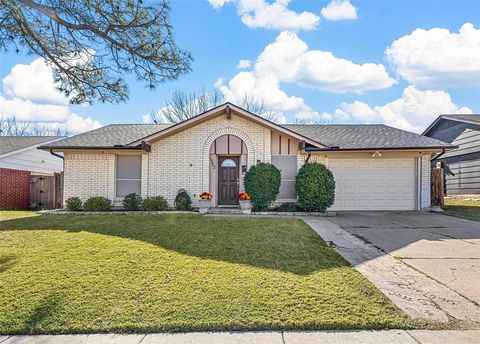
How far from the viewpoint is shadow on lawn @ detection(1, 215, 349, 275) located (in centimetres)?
558

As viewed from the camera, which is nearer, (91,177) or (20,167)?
(91,177)

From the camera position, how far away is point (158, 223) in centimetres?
904

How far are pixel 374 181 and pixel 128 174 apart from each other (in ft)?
36.7

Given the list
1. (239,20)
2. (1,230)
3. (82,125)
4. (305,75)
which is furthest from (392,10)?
(82,125)

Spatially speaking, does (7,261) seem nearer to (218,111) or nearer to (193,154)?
(193,154)

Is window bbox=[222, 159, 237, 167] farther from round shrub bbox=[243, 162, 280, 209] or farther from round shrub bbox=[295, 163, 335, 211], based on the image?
round shrub bbox=[295, 163, 335, 211]

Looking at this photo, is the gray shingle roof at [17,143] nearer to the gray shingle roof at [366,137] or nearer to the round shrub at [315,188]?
the gray shingle roof at [366,137]

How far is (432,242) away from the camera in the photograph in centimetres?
721

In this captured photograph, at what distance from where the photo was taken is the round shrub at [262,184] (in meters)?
11.9

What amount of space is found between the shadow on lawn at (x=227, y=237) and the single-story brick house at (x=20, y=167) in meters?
7.06

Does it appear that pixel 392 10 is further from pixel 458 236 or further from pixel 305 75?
pixel 305 75

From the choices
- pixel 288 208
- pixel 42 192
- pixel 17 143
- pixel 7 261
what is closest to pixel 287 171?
pixel 288 208

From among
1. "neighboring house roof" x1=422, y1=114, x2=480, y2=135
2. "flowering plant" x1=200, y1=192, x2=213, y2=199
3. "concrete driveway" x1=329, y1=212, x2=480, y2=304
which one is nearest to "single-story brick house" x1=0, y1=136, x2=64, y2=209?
"flowering plant" x1=200, y1=192, x2=213, y2=199

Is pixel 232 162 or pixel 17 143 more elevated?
pixel 17 143
